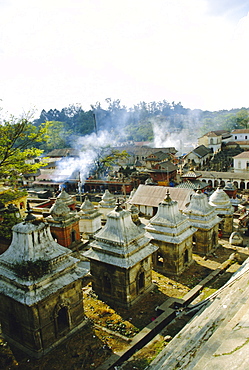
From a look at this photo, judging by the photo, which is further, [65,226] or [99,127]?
[99,127]

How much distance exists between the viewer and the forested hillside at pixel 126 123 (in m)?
94.4

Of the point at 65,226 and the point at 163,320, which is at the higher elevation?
the point at 65,226

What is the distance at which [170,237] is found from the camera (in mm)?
16609

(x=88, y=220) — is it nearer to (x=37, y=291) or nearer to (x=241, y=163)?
(x=37, y=291)

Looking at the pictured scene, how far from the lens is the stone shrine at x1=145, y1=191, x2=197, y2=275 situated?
16547 mm

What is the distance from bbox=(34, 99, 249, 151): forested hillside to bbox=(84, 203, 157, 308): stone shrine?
7812cm

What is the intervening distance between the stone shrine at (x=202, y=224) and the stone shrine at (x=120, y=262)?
6.04 m

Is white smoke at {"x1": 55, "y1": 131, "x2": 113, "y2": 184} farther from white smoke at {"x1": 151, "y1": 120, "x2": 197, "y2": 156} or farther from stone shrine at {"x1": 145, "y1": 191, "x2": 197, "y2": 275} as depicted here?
white smoke at {"x1": 151, "y1": 120, "x2": 197, "y2": 156}

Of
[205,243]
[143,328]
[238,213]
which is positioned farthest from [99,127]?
[143,328]

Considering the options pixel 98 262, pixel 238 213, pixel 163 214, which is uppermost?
pixel 163 214

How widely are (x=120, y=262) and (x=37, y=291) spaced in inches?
164

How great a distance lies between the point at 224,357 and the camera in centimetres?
515

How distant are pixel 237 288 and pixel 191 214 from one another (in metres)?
9.66

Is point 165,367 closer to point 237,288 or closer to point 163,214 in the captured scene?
point 237,288
